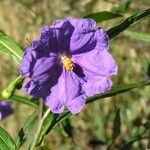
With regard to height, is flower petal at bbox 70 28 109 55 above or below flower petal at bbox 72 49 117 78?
above

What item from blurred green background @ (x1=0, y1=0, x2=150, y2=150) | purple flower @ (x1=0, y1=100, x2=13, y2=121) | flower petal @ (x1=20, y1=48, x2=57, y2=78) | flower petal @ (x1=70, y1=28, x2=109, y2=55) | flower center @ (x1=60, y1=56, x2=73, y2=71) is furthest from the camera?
blurred green background @ (x1=0, y1=0, x2=150, y2=150)

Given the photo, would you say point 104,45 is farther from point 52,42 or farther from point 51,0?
point 51,0

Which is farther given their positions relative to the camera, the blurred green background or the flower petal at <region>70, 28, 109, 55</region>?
the blurred green background

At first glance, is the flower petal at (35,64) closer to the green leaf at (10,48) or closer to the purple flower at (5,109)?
the green leaf at (10,48)

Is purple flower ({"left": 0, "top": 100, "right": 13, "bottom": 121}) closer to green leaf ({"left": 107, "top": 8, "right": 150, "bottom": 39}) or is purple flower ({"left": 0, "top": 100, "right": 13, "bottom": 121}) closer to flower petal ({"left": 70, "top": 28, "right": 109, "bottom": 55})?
flower petal ({"left": 70, "top": 28, "right": 109, "bottom": 55})

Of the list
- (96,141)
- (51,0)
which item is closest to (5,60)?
(51,0)

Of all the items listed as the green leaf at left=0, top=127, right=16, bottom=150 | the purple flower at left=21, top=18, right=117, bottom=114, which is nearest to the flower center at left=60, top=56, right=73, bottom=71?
the purple flower at left=21, top=18, right=117, bottom=114

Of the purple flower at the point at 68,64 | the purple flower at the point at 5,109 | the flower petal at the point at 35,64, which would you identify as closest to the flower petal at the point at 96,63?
the purple flower at the point at 68,64
